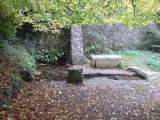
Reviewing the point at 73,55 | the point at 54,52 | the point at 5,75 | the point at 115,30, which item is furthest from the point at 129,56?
the point at 5,75

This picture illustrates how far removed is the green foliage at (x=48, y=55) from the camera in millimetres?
8072

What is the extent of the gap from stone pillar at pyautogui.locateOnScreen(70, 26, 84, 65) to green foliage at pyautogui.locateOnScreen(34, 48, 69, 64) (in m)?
0.68

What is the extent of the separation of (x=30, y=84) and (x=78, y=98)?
1403 mm

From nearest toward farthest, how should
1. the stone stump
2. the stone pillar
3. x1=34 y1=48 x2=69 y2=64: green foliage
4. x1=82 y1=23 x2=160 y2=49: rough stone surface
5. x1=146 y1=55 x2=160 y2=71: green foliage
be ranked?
the stone stump < x1=146 y1=55 x2=160 y2=71: green foliage < x1=34 y1=48 x2=69 y2=64: green foliage < the stone pillar < x1=82 y1=23 x2=160 y2=49: rough stone surface

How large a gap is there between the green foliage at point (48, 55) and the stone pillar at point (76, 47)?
678 mm

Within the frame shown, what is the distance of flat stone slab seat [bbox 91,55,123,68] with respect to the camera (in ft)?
25.1

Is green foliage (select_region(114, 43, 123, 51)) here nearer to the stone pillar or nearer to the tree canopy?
the stone pillar

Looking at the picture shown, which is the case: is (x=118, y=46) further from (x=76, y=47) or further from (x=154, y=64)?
(x=76, y=47)

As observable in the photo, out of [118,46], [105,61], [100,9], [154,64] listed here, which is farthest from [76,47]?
[100,9]

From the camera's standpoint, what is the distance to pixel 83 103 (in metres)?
3.67

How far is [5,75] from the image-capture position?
3.78m

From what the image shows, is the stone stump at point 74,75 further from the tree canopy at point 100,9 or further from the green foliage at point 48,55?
the green foliage at point 48,55

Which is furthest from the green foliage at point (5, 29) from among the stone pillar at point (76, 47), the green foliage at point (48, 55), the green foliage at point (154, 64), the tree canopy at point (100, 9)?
the green foliage at point (154, 64)

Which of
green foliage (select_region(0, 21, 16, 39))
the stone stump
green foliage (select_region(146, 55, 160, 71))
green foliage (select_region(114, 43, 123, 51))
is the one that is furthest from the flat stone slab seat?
green foliage (select_region(0, 21, 16, 39))
